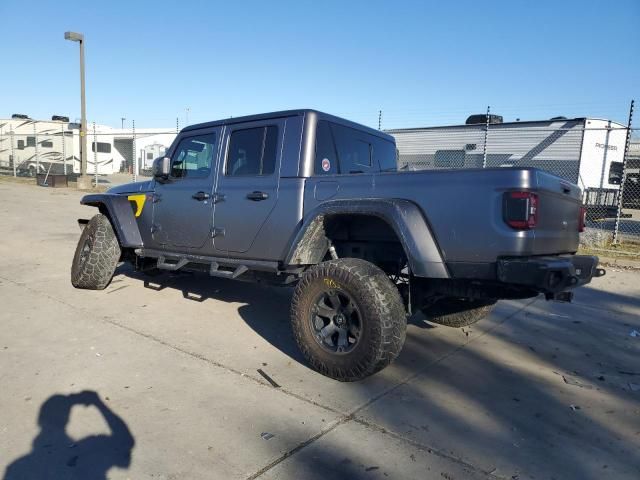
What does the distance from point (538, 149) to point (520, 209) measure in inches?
408

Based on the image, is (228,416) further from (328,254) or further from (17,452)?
(328,254)

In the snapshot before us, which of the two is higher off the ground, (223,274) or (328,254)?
(328,254)

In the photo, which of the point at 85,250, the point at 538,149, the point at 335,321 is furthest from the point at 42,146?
the point at 335,321

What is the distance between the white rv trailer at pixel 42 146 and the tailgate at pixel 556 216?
27.4 meters

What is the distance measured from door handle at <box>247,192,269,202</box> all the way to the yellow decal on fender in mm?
1742

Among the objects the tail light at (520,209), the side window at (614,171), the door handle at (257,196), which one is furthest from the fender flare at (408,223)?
the side window at (614,171)

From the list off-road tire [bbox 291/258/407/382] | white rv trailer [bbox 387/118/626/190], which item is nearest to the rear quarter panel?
off-road tire [bbox 291/258/407/382]

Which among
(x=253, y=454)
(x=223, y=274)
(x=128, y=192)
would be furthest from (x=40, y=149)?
(x=253, y=454)

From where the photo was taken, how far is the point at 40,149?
91.9ft

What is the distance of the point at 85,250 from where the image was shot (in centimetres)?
556

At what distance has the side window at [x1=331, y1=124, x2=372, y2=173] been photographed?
13.6 ft

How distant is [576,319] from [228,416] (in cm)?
408

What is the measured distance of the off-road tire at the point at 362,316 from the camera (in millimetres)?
3139

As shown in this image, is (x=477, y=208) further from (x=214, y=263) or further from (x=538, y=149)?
(x=538, y=149)
